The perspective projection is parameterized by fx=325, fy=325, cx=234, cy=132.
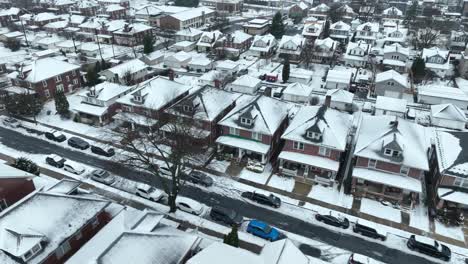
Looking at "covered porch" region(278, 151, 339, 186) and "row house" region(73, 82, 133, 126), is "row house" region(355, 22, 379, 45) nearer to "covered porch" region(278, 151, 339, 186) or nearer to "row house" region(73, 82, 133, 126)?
"covered porch" region(278, 151, 339, 186)

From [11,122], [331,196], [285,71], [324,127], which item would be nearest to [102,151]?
[11,122]

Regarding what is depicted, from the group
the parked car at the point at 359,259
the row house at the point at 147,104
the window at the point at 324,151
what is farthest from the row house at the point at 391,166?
the row house at the point at 147,104

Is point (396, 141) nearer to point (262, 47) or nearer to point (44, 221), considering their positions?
point (44, 221)

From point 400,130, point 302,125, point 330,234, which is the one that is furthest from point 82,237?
point 400,130

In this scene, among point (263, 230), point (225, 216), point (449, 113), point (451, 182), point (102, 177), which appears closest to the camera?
point (263, 230)

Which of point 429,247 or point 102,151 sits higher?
point 102,151

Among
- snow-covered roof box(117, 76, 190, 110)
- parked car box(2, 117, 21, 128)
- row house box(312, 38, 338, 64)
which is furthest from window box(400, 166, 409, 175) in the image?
parked car box(2, 117, 21, 128)
